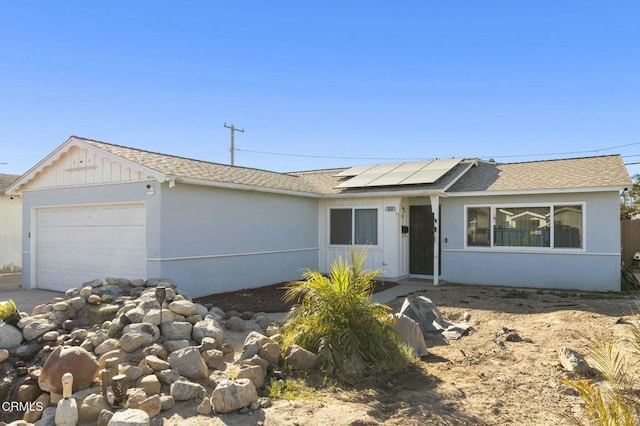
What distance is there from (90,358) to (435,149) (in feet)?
98.4

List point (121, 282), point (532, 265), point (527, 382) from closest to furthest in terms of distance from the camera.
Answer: point (527, 382)
point (121, 282)
point (532, 265)

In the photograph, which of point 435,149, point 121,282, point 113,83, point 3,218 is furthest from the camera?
point 435,149

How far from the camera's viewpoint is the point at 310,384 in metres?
4.86

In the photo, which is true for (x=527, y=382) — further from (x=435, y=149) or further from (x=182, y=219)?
(x=435, y=149)

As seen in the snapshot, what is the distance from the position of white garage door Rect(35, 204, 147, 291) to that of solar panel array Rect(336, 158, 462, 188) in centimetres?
667

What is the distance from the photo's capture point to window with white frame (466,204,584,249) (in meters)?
11.3

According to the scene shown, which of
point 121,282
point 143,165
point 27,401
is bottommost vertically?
point 27,401

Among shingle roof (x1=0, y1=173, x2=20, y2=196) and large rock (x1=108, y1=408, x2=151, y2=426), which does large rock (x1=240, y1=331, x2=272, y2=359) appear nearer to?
large rock (x1=108, y1=408, x2=151, y2=426)

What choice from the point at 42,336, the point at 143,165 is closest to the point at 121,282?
the point at 42,336

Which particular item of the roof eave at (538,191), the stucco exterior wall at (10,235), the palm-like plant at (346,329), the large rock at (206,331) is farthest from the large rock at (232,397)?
the stucco exterior wall at (10,235)

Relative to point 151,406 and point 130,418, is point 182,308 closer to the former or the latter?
point 151,406

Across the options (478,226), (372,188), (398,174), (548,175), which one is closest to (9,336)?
(372,188)

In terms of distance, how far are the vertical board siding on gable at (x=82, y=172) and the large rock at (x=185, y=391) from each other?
21.2 feet

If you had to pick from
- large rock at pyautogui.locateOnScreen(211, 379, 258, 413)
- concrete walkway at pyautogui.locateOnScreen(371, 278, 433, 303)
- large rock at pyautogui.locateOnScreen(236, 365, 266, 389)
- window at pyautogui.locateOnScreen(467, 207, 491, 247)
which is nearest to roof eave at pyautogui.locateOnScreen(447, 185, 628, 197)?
window at pyautogui.locateOnScreen(467, 207, 491, 247)
